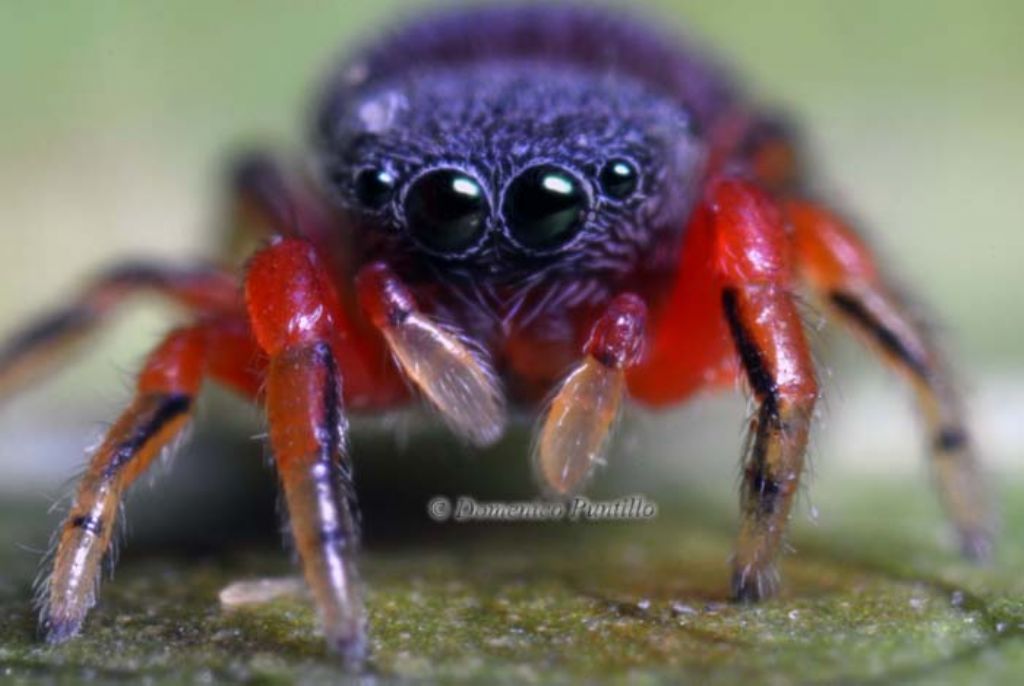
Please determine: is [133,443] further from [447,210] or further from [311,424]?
[447,210]

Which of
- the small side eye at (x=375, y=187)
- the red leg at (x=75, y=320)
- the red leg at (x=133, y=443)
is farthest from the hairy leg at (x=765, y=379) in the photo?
the red leg at (x=75, y=320)

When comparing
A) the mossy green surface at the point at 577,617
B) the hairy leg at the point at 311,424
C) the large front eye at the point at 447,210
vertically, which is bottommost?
the mossy green surface at the point at 577,617

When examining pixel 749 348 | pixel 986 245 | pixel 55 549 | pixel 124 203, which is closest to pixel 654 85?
pixel 749 348

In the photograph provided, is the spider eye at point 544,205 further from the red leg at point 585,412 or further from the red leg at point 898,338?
the red leg at point 898,338

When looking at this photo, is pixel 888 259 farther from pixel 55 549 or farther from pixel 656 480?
pixel 55 549

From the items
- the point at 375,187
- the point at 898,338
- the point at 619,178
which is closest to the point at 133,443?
the point at 375,187

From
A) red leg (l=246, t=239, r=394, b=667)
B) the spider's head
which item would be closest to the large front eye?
the spider's head
